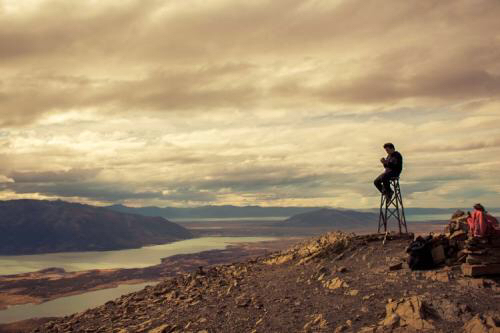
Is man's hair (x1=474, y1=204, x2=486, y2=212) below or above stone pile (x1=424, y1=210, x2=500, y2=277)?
above

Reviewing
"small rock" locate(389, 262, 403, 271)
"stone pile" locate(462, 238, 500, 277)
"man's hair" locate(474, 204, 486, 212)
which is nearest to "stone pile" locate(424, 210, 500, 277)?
"stone pile" locate(462, 238, 500, 277)

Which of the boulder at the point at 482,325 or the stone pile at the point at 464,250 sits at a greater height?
the stone pile at the point at 464,250

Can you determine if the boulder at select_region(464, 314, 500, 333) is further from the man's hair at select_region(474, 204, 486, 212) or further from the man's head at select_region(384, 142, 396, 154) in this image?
the man's head at select_region(384, 142, 396, 154)

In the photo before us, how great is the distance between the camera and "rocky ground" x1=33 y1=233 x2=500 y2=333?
16.5 meters

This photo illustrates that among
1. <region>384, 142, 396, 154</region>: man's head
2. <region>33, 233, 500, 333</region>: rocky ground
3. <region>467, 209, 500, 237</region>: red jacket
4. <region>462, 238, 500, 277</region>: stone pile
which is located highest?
<region>384, 142, 396, 154</region>: man's head

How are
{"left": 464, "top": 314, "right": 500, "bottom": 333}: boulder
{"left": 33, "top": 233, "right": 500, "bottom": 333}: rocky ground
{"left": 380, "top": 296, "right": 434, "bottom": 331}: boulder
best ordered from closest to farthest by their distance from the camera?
1. {"left": 464, "top": 314, "right": 500, "bottom": 333}: boulder
2. {"left": 380, "top": 296, "right": 434, "bottom": 331}: boulder
3. {"left": 33, "top": 233, "right": 500, "bottom": 333}: rocky ground

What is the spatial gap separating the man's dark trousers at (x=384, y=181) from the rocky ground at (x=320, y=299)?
133 inches

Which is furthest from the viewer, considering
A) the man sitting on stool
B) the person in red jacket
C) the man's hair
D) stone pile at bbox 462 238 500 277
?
the man sitting on stool

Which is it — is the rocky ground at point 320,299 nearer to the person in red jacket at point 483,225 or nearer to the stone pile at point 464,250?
the stone pile at point 464,250

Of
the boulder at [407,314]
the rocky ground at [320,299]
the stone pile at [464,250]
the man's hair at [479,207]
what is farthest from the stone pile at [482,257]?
the boulder at [407,314]

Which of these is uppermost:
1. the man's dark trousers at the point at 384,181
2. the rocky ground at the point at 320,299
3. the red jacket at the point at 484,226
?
the man's dark trousers at the point at 384,181

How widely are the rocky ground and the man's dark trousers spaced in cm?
338

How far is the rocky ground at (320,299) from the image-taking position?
16.5 meters

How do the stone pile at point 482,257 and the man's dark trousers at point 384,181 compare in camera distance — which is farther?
the man's dark trousers at point 384,181
